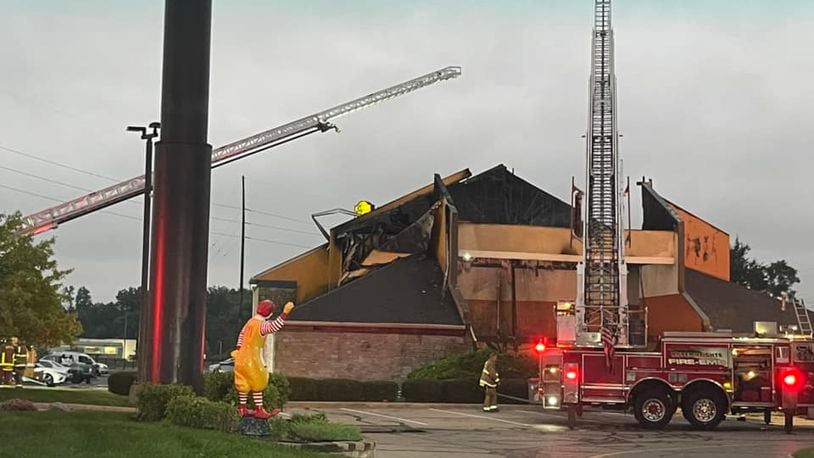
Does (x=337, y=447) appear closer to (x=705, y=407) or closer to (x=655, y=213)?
(x=705, y=407)

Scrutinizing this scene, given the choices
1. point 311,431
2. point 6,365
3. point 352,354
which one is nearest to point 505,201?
point 352,354

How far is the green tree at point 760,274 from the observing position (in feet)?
259

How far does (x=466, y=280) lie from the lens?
4434 centimetres

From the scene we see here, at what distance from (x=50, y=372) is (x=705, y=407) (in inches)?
1335

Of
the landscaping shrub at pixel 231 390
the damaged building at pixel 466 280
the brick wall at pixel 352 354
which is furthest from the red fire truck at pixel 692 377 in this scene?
the brick wall at pixel 352 354

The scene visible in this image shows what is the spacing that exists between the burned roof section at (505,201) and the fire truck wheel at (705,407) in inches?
1001

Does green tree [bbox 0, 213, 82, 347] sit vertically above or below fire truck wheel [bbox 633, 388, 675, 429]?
above

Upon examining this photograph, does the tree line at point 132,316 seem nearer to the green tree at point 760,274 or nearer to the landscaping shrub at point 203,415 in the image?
the green tree at point 760,274

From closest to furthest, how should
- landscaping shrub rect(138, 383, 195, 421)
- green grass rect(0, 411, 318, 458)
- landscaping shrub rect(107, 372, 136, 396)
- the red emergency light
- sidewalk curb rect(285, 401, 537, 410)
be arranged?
green grass rect(0, 411, 318, 458), landscaping shrub rect(138, 383, 195, 421), the red emergency light, sidewalk curb rect(285, 401, 537, 410), landscaping shrub rect(107, 372, 136, 396)

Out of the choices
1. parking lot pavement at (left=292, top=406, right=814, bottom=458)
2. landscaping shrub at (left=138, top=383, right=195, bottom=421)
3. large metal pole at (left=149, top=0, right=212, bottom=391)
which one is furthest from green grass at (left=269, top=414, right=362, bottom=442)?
large metal pole at (left=149, top=0, right=212, bottom=391)

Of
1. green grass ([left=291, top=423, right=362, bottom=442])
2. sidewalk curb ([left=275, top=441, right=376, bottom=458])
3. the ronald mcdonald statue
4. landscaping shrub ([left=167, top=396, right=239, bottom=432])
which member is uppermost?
the ronald mcdonald statue

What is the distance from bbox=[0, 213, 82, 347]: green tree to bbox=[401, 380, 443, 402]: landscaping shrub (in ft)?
33.5

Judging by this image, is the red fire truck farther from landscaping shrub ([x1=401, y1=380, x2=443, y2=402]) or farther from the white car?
the white car

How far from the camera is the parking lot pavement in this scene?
18.4m
